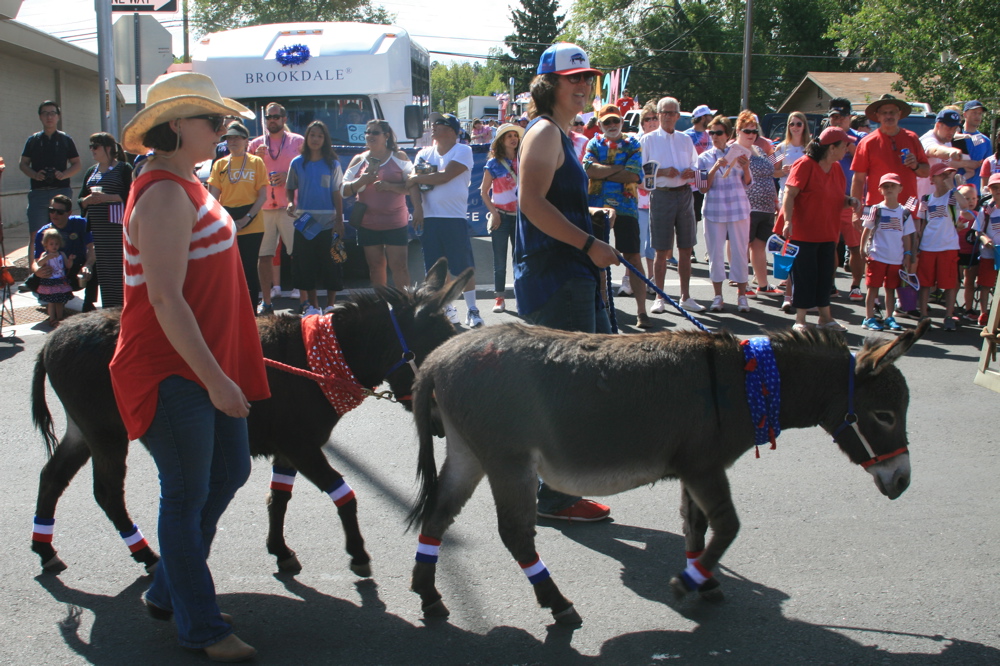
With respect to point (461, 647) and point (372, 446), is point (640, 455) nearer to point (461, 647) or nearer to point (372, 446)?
point (461, 647)

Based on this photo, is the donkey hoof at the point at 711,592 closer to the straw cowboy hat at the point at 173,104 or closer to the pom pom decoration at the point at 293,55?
the straw cowboy hat at the point at 173,104

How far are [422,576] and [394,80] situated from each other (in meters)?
10.8

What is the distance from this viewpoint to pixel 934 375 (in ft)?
22.6

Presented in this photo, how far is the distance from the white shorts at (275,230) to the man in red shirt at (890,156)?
6.33 meters

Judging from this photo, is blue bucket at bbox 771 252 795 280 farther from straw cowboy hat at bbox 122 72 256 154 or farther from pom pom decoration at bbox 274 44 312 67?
pom pom decoration at bbox 274 44 312 67

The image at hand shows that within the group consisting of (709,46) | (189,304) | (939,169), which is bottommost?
(189,304)

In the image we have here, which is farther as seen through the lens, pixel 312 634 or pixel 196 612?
pixel 312 634

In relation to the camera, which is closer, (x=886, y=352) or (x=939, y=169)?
(x=886, y=352)

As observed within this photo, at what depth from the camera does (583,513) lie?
4.29 metres

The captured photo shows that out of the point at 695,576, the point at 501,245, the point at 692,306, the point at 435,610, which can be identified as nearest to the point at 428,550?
the point at 435,610

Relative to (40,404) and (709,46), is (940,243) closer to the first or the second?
(40,404)

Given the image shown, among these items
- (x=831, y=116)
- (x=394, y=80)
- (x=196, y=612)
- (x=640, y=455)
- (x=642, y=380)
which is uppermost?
(x=394, y=80)

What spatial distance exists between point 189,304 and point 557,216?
1700mm

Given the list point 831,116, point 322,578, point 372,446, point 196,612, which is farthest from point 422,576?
point 831,116
